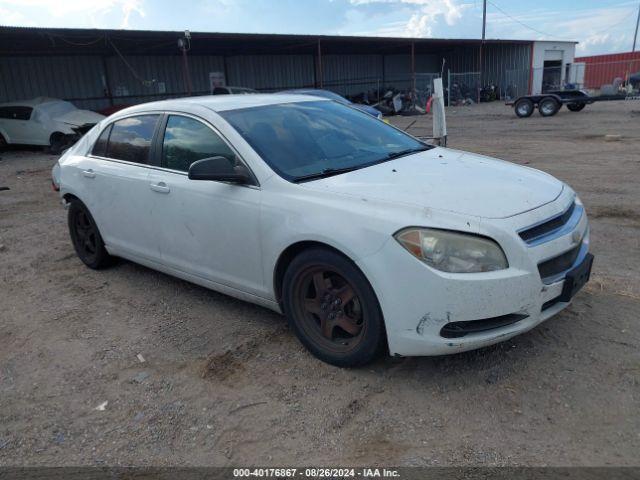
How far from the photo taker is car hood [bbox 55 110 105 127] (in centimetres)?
1670

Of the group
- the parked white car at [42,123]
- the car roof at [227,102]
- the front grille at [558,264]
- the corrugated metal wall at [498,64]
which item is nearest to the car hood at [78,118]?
the parked white car at [42,123]

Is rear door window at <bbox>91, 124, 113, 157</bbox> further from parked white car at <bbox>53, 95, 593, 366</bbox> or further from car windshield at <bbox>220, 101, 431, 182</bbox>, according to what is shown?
car windshield at <bbox>220, 101, 431, 182</bbox>

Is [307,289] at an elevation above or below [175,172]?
below

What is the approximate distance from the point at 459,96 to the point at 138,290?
34.2 m

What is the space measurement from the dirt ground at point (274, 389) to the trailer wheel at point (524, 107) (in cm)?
1904

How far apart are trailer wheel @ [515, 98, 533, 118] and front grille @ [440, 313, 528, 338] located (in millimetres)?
21600

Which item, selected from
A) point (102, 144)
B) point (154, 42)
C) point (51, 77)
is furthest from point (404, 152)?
point (51, 77)

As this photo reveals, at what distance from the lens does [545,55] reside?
129ft

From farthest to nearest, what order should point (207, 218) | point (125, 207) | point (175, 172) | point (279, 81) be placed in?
point (279, 81) → point (125, 207) → point (175, 172) → point (207, 218)

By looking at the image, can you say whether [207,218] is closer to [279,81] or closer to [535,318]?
[535,318]

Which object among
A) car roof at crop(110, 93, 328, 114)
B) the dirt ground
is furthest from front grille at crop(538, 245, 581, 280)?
car roof at crop(110, 93, 328, 114)

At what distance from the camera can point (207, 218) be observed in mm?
3762

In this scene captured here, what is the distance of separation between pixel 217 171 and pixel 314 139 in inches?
32.3

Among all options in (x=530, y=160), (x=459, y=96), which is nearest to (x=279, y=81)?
(x=459, y=96)
